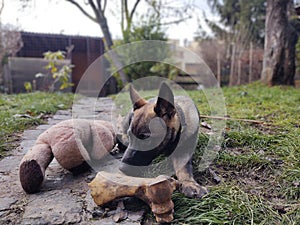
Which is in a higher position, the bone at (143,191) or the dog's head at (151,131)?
the dog's head at (151,131)

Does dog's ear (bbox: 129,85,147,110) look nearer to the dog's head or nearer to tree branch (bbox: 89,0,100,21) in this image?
the dog's head

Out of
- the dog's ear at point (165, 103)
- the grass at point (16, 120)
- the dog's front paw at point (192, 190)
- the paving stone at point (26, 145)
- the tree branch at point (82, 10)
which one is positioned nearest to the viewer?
the dog's front paw at point (192, 190)

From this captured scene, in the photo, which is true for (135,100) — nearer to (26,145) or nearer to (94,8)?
(26,145)

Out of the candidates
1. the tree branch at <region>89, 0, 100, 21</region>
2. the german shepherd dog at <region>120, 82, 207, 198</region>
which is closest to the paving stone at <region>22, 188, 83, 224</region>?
the german shepherd dog at <region>120, 82, 207, 198</region>

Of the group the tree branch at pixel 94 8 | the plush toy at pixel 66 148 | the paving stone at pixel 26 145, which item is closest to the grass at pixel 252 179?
the plush toy at pixel 66 148

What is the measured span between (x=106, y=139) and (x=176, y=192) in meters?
0.62

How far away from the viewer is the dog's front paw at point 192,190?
117 cm

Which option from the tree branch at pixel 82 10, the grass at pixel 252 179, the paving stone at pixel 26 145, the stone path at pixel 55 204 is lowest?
the stone path at pixel 55 204

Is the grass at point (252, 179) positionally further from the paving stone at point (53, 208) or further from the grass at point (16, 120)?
the grass at point (16, 120)

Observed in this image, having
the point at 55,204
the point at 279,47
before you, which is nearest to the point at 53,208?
the point at 55,204

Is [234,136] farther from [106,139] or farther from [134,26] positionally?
[134,26]

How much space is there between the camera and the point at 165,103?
1.31 m

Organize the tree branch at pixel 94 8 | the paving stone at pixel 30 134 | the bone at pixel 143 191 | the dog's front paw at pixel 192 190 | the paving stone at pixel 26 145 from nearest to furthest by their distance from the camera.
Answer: the bone at pixel 143 191
the dog's front paw at pixel 192 190
the paving stone at pixel 26 145
the paving stone at pixel 30 134
the tree branch at pixel 94 8

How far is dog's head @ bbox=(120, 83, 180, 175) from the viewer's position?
4.22 ft
